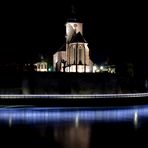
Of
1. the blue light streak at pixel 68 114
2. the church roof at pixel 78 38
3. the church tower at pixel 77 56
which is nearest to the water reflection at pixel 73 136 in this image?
the blue light streak at pixel 68 114

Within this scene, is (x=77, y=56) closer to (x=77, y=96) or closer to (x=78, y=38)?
(x=78, y=38)

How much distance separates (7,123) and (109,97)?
600 inches

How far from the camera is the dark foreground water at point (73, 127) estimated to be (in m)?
19.5

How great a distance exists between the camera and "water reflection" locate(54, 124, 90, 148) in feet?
62.3

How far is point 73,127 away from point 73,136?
124 inches

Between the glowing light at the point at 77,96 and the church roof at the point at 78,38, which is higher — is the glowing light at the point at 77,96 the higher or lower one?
the lower one

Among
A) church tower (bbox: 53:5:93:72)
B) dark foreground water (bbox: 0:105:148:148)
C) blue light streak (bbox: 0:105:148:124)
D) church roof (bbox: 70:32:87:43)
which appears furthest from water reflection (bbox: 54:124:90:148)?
church roof (bbox: 70:32:87:43)

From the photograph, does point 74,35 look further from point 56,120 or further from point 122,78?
point 56,120

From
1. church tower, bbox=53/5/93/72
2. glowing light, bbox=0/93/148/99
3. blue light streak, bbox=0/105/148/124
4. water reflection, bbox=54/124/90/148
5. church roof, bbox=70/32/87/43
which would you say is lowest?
water reflection, bbox=54/124/90/148

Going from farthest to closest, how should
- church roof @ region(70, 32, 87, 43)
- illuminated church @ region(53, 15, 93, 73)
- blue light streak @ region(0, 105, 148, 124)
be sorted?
church roof @ region(70, 32, 87, 43)
illuminated church @ region(53, 15, 93, 73)
blue light streak @ region(0, 105, 148, 124)

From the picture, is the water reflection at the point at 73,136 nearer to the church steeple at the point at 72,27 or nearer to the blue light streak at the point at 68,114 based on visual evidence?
the blue light streak at the point at 68,114

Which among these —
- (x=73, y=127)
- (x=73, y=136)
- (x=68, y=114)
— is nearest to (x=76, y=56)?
(x=68, y=114)

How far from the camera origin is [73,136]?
2144 centimetres

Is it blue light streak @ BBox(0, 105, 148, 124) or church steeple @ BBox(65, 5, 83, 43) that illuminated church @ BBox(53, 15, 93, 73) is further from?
blue light streak @ BBox(0, 105, 148, 124)
